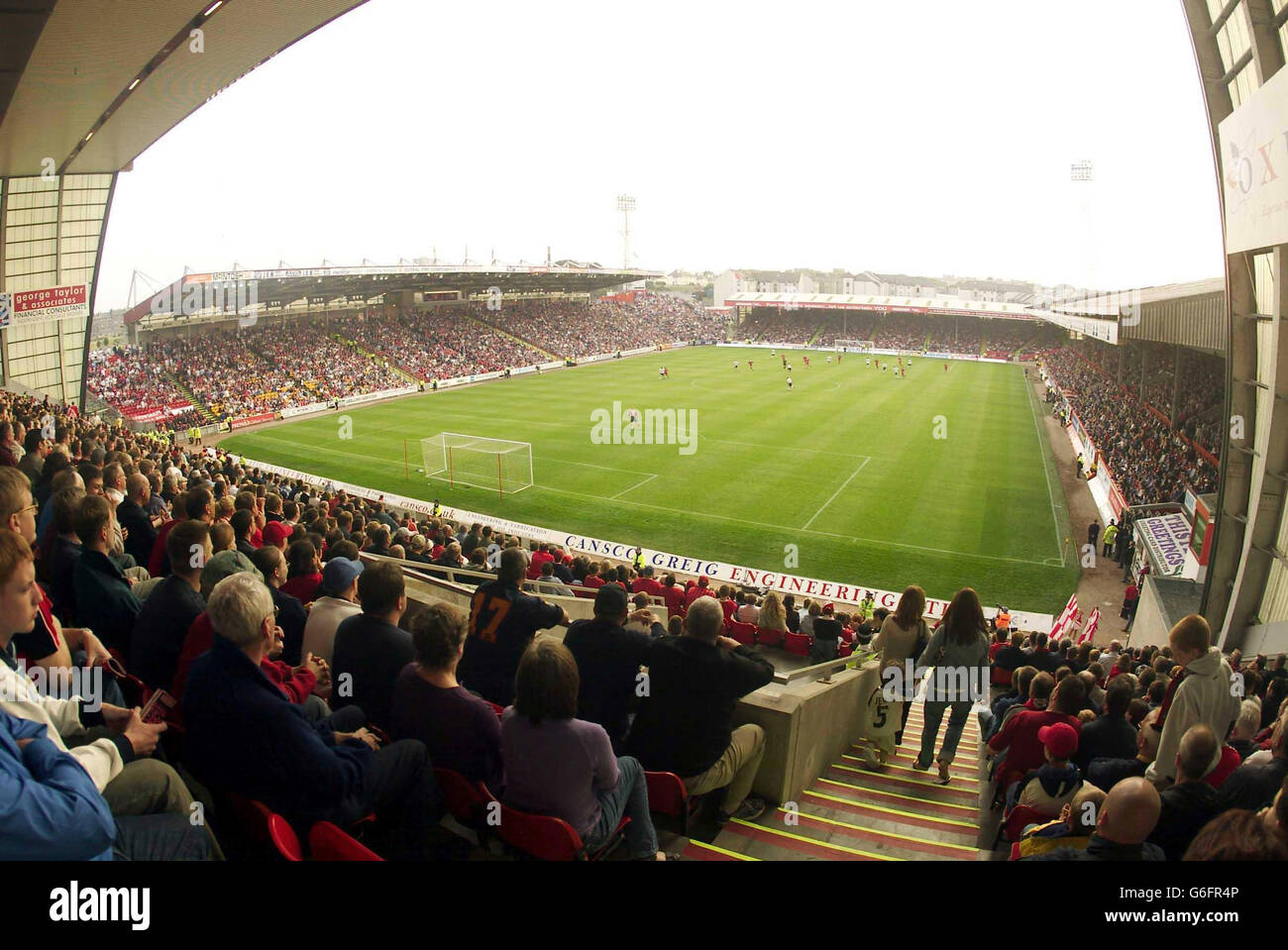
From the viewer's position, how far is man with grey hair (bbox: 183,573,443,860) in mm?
3096

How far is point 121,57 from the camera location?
14328 millimetres

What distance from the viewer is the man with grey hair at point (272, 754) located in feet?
10.2

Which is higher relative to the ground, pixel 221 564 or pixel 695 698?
pixel 221 564

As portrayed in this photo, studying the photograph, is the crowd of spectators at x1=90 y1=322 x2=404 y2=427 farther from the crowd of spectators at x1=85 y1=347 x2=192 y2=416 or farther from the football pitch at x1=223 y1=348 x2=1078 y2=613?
the football pitch at x1=223 y1=348 x2=1078 y2=613

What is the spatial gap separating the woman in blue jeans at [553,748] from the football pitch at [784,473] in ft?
57.0

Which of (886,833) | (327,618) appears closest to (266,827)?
(327,618)

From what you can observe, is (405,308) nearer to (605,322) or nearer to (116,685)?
(605,322)

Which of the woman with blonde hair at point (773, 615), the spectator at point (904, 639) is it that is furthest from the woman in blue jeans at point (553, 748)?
the woman with blonde hair at point (773, 615)

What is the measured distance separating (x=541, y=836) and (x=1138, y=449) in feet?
98.6

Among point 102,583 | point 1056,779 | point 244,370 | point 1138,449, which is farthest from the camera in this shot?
point 244,370

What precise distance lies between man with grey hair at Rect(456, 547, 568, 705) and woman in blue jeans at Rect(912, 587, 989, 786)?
334cm

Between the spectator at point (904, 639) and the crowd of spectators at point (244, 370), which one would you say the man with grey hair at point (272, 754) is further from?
the crowd of spectators at point (244, 370)

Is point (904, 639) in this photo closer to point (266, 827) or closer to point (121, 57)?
point (266, 827)
